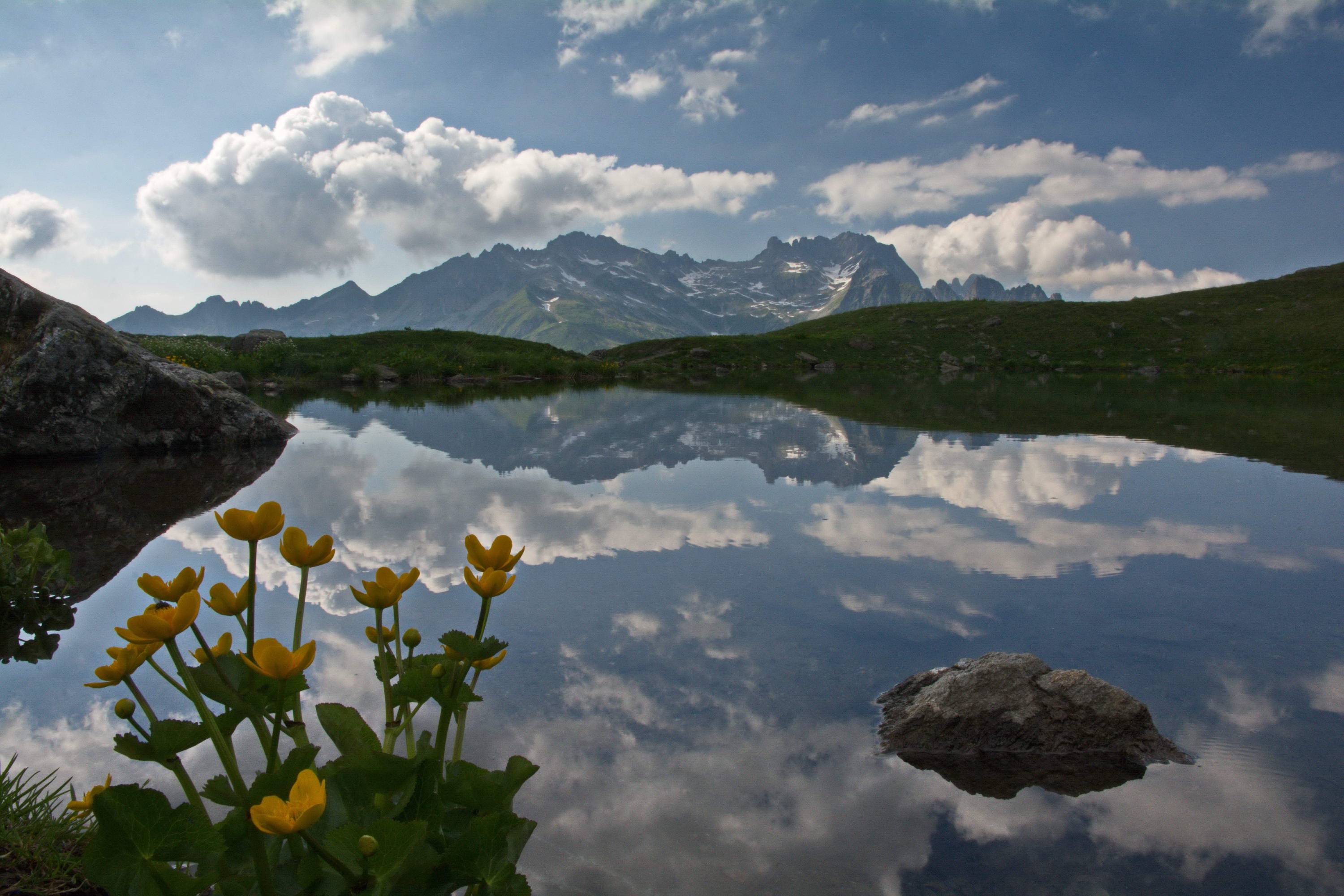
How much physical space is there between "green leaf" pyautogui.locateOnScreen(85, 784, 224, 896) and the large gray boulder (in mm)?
14045

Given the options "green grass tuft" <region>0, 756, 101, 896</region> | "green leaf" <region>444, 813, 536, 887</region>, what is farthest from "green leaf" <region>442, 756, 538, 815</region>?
"green grass tuft" <region>0, 756, 101, 896</region>

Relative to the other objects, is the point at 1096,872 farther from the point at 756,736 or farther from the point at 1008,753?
the point at 756,736

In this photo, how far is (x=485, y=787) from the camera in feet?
6.90

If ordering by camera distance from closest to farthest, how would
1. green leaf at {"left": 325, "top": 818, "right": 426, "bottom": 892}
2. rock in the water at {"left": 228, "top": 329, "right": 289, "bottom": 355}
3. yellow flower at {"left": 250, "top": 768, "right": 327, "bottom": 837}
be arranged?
1. yellow flower at {"left": 250, "top": 768, "right": 327, "bottom": 837}
2. green leaf at {"left": 325, "top": 818, "right": 426, "bottom": 892}
3. rock in the water at {"left": 228, "top": 329, "right": 289, "bottom": 355}

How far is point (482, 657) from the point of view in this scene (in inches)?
89.7

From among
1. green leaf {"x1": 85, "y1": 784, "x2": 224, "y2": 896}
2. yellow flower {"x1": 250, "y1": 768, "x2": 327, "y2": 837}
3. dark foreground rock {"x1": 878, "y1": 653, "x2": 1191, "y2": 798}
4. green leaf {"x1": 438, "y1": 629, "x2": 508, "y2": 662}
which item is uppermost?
green leaf {"x1": 438, "y1": 629, "x2": 508, "y2": 662}

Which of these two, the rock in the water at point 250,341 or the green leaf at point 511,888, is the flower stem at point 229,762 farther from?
the rock in the water at point 250,341

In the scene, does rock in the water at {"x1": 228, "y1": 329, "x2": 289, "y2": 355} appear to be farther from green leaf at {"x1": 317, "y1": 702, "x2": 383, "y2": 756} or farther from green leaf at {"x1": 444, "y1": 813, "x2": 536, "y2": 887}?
green leaf at {"x1": 444, "y1": 813, "x2": 536, "y2": 887}

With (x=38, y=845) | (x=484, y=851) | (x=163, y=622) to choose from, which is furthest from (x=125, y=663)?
(x=38, y=845)

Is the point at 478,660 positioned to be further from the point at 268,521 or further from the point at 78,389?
the point at 78,389

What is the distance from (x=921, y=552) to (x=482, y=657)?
6.46m

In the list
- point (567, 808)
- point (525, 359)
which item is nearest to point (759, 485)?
point (567, 808)

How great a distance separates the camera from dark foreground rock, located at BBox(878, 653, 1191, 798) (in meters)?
4.07

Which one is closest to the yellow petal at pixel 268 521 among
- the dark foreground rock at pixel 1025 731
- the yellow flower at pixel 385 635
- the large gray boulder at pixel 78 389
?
the yellow flower at pixel 385 635
